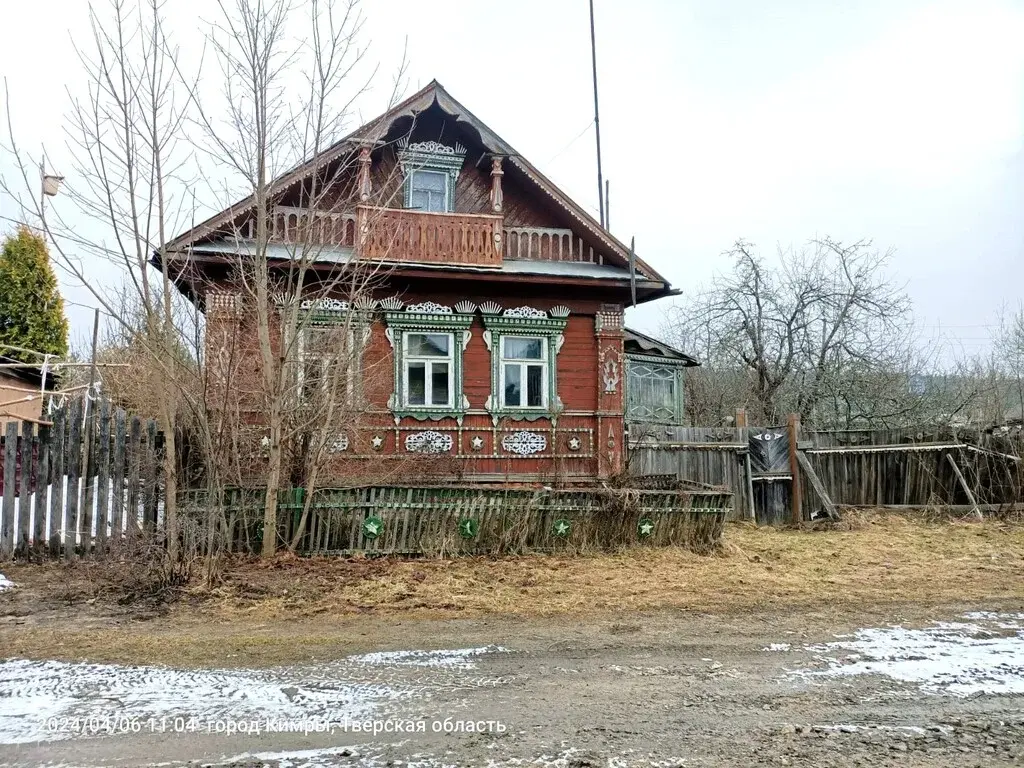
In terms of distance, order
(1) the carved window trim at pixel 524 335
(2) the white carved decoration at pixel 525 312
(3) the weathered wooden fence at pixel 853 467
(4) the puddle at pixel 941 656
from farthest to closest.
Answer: (3) the weathered wooden fence at pixel 853 467 → (2) the white carved decoration at pixel 525 312 → (1) the carved window trim at pixel 524 335 → (4) the puddle at pixel 941 656

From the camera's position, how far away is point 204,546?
7.71m

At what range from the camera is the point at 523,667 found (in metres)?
4.83

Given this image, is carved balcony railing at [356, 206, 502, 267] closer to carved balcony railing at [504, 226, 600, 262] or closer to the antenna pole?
carved balcony railing at [504, 226, 600, 262]

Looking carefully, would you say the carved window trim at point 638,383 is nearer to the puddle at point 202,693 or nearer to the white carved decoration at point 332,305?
the white carved decoration at point 332,305

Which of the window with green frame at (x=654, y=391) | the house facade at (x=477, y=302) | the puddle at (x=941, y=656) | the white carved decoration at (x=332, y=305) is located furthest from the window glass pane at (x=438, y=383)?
the window with green frame at (x=654, y=391)

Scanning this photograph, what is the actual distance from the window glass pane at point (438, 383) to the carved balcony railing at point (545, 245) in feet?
7.94

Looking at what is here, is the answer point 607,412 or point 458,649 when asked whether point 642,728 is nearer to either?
point 458,649

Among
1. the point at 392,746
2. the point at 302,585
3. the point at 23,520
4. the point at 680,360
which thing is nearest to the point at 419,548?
the point at 302,585

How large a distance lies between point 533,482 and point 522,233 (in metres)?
4.58

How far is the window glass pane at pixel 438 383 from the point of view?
1250 cm

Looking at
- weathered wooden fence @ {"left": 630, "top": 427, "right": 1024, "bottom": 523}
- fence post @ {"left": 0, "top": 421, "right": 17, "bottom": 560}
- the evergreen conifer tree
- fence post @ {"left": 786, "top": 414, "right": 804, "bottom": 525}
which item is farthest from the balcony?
the evergreen conifer tree

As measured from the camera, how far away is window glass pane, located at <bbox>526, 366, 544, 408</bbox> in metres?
12.8

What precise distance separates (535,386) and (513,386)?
0.41 metres

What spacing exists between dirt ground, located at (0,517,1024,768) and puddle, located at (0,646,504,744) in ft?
0.07
